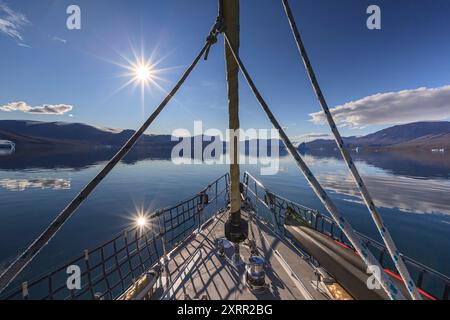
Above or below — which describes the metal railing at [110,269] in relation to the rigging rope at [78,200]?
below

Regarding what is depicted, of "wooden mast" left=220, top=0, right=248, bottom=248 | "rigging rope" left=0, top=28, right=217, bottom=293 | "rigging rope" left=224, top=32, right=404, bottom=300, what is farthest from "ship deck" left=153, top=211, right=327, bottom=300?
"rigging rope" left=0, top=28, right=217, bottom=293

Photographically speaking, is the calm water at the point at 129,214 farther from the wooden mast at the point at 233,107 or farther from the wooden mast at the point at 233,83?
the wooden mast at the point at 233,83

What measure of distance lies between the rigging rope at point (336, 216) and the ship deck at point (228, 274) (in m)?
3.01

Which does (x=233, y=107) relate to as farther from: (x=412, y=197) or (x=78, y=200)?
(x=412, y=197)

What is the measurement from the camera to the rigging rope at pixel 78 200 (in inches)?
69.6

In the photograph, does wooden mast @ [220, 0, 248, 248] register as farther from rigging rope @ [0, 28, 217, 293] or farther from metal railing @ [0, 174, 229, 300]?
metal railing @ [0, 174, 229, 300]

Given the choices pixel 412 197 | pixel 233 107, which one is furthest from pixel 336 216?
pixel 412 197

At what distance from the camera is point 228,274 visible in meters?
5.00

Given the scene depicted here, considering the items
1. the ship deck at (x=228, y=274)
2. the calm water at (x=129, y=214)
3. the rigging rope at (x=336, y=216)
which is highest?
the rigging rope at (x=336, y=216)

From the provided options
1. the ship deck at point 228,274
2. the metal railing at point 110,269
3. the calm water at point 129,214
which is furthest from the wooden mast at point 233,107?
the calm water at point 129,214

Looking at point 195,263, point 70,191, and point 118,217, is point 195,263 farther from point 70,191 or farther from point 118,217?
point 70,191

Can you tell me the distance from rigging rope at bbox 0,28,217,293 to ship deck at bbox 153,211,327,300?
3.11 m

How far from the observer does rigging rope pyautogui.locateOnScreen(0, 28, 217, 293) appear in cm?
177
